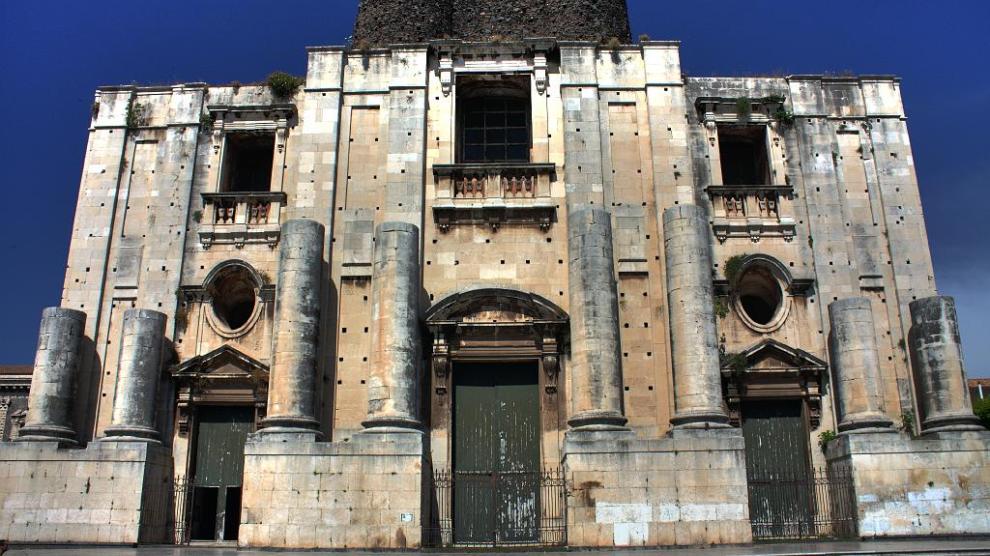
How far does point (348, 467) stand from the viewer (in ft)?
54.5

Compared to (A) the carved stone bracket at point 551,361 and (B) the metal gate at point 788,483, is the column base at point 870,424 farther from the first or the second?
(A) the carved stone bracket at point 551,361

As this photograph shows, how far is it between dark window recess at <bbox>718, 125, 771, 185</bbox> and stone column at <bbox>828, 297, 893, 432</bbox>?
435 centimetres

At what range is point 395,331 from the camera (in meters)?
18.0

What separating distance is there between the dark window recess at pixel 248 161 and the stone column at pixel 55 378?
4951 mm

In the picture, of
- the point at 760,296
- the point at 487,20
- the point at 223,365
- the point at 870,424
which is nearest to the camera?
the point at 870,424

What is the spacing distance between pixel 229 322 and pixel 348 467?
20.3 feet

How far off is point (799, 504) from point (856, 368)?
10.4 ft

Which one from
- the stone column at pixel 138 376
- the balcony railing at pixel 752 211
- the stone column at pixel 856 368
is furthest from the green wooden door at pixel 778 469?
the stone column at pixel 138 376

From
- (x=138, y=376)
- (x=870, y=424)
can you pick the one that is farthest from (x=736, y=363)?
(x=138, y=376)

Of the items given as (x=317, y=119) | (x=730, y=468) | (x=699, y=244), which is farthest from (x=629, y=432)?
(x=317, y=119)

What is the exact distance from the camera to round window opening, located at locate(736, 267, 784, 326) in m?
20.3

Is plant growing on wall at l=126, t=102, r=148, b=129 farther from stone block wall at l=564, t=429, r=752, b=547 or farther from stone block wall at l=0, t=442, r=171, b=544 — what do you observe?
stone block wall at l=564, t=429, r=752, b=547

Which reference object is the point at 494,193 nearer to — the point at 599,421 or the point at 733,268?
the point at 733,268

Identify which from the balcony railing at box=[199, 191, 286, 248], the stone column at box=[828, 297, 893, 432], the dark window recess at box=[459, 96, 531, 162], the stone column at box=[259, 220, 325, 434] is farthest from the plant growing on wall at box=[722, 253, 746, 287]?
the balcony railing at box=[199, 191, 286, 248]
